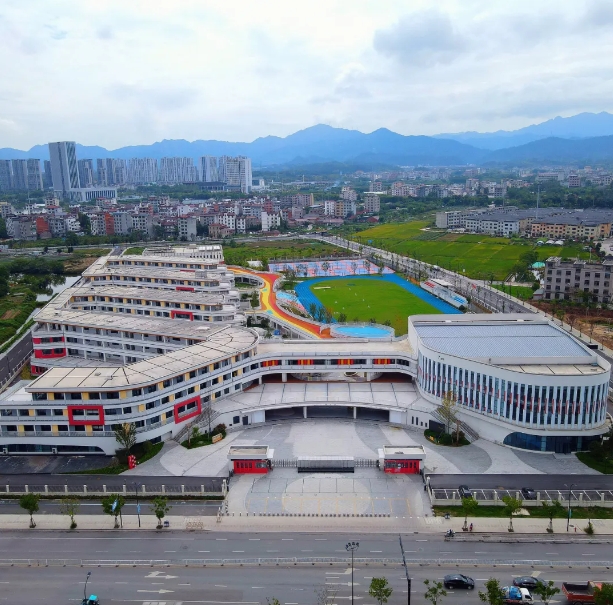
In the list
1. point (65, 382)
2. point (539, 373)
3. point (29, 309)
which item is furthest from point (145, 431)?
point (29, 309)

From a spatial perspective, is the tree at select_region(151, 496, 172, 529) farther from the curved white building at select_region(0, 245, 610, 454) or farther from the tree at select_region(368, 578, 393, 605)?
the tree at select_region(368, 578, 393, 605)

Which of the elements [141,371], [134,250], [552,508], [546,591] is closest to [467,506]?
[552,508]

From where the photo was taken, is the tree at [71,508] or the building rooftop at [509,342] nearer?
the tree at [71,508]

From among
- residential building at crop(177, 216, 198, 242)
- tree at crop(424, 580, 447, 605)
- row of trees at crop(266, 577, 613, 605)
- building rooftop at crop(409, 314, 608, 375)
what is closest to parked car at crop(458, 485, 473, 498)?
row of trees at crop(266, 577, 613, 605)

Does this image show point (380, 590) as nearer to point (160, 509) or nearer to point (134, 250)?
point (160, 509)

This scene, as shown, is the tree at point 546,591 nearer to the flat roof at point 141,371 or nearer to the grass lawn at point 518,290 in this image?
the flat roof at point 141,371

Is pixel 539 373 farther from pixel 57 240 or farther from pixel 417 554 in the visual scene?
pixel 57 240

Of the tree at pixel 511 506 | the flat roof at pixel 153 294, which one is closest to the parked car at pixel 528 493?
the tree at pixel 511 506
